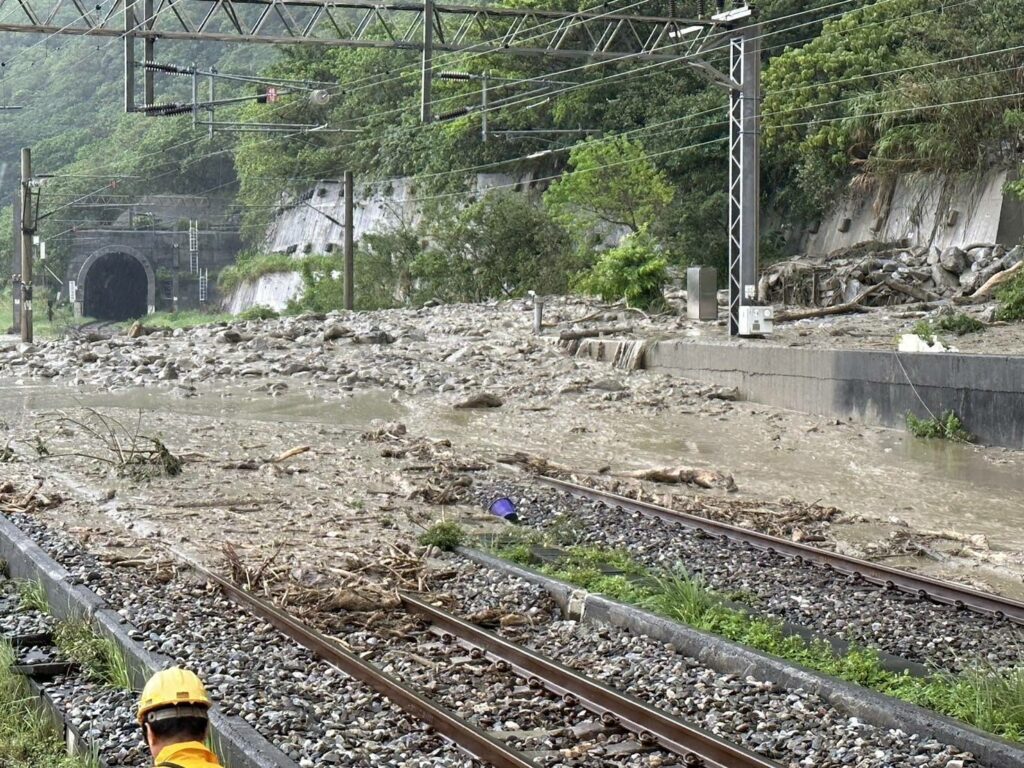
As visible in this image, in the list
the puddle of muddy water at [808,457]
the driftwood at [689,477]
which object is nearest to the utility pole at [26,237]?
the puddle of muddy water at [808,457]

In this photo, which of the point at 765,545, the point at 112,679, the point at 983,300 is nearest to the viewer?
the point at 112,679

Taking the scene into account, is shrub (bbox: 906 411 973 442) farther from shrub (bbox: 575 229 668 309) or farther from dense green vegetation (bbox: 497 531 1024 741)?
shrub (bbox: 575 229 668 309)

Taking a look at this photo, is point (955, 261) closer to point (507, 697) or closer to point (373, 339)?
point (373, 339)

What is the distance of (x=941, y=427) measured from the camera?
2117 centimetres

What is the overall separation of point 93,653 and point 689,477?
10.2 metres

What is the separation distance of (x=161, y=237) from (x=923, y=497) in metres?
77.6

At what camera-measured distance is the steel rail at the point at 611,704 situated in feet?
22.6

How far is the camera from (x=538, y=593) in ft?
34.7

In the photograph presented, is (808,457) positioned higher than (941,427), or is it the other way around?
(941,427)

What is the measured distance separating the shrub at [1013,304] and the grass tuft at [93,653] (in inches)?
827

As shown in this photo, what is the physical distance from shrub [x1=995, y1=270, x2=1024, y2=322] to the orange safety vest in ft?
78.8

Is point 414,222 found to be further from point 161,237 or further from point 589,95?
A: point 161,237

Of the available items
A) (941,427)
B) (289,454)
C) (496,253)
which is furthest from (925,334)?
(496,253)

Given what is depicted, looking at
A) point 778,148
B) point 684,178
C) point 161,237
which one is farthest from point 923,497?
point 161,237
